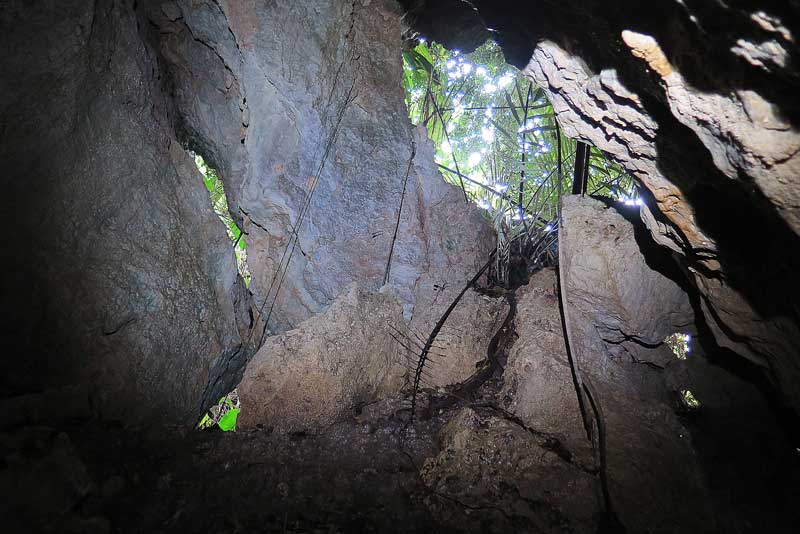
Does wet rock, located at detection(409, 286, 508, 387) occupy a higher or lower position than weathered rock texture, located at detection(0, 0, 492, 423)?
lower

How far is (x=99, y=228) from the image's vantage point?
2.02 meters

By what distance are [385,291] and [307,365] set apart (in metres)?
0.74

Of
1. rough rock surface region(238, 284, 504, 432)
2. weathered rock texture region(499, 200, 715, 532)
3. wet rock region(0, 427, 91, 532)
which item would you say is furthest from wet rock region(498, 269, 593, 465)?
wet rock region(0, 427, 91, 532)

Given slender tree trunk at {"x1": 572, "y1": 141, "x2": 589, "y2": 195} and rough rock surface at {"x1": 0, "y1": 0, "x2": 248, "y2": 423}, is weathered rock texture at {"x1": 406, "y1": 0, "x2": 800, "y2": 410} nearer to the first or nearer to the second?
slender tree trunk at {"x1": 572, "y1": 141, "x2": 589, "y2": 195}

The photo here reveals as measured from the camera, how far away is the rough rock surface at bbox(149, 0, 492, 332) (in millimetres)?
2668

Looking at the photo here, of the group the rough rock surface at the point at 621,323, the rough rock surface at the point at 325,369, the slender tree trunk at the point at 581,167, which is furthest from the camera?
the slender tree trunk at the point at 581,167

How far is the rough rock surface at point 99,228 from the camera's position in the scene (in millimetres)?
1767

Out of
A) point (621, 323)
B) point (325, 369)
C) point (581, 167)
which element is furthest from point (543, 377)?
point (581, 167)

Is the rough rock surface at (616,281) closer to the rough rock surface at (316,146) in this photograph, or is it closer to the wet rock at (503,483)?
the rough rock surface at (316,146)

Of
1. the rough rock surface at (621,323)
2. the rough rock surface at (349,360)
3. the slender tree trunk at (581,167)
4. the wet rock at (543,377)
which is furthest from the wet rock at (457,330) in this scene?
the slender tree trunk at (581,167)

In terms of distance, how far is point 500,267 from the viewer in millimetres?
3129

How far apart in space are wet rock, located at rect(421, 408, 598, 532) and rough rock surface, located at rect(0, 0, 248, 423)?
1433 mm

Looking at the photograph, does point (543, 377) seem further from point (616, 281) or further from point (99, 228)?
point (99, 228)

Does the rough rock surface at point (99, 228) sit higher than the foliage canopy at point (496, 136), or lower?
lower
